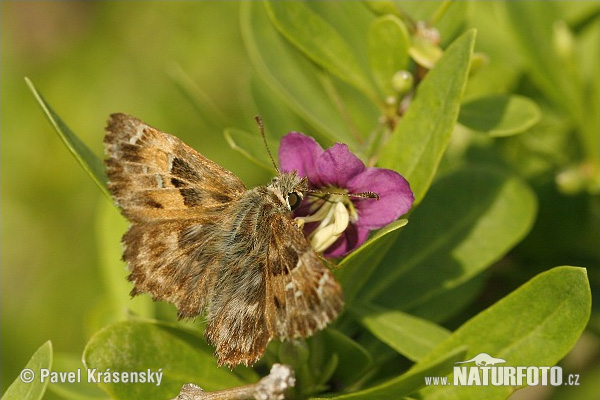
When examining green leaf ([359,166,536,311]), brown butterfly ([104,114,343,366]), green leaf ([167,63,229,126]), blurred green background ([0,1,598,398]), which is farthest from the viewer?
blurred green background ([0,1,598,398])

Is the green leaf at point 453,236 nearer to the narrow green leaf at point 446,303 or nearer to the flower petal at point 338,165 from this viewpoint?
the narrow green leaf at point 446,303

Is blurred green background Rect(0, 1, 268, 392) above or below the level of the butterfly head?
below

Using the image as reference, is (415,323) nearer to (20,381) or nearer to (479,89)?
(20,381)

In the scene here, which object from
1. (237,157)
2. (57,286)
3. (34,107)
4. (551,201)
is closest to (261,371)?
(551,201)

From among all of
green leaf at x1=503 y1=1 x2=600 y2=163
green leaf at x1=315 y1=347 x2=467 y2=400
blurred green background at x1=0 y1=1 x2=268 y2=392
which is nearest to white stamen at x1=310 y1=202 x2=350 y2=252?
green leaf at x1=315 y1=347 x2=467 y2=400

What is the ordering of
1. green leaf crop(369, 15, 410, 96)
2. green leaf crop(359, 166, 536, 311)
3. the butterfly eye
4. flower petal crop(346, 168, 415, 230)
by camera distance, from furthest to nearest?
1. green leaf crop(359, 166, 536, 311)
2. green leaf crop(369, 15, 410, 96)
3. the butterfly eye
4. flower petal crop(346, 168, 415, 230)

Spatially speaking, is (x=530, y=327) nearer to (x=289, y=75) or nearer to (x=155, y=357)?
(x=155, y=357)

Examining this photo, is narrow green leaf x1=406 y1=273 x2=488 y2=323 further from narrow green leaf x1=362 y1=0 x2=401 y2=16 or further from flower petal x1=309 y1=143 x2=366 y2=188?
narrow green leaf x1=362 y1=0 x2=401 y2=16

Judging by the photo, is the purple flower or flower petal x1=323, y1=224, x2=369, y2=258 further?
flower petal x1=323, y1=224, x2=369, y2=258

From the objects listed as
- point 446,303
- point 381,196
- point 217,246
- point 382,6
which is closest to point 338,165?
point 381,196
